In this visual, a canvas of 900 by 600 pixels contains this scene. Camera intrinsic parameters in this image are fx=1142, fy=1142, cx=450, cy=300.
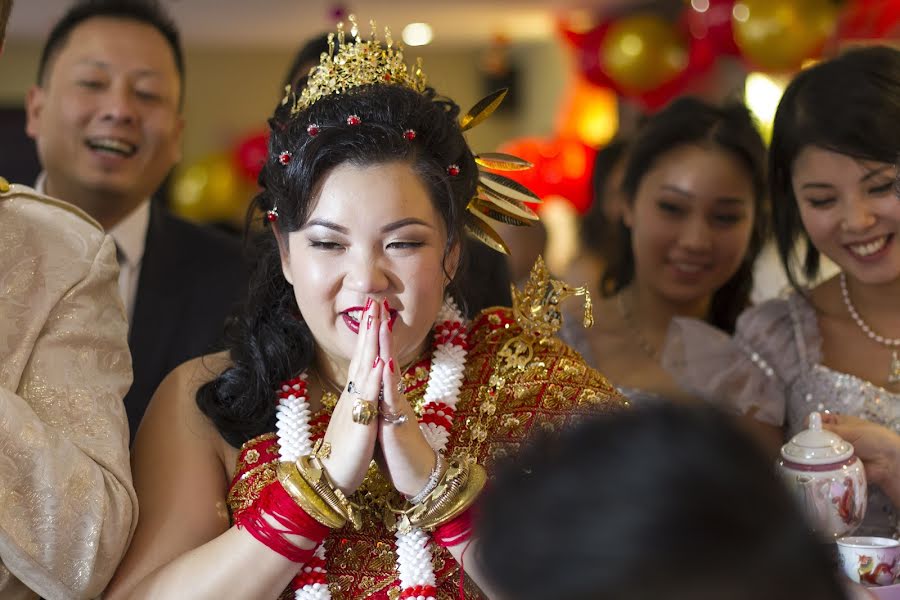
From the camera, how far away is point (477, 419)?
207 cm

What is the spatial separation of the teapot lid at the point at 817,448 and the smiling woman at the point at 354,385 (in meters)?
0.35

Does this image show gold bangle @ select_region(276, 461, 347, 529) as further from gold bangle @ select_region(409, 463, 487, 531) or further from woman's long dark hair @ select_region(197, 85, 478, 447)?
woman's long dark hair @ select_region(197, 85, 478, 447)

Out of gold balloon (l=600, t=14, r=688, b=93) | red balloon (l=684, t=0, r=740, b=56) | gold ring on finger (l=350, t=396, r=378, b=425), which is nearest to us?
gold ring on finger (l=350, t=396, r=378, b=425)

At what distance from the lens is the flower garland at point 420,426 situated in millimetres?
1872

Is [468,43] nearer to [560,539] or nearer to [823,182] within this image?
[823,182]

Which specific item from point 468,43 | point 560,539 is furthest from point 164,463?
point 468,43

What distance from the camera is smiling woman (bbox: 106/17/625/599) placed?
1754 mm

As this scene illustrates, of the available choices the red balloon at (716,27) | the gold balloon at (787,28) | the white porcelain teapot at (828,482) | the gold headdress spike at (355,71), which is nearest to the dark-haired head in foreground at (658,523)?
the white porcelain teapot at (828,482)

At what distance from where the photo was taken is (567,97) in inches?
389

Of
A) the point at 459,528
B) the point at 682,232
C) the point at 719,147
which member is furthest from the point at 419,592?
the point at 719,147

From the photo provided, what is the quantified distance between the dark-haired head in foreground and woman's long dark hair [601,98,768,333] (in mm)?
2335

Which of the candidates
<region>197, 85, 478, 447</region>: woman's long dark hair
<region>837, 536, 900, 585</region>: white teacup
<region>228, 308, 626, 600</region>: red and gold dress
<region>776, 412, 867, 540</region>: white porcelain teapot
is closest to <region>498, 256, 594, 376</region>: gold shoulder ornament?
<region>228, 308, 626, 600</region>: red and gold dress

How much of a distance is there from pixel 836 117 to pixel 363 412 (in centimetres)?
132

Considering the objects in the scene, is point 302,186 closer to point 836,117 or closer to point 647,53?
point 836,117
